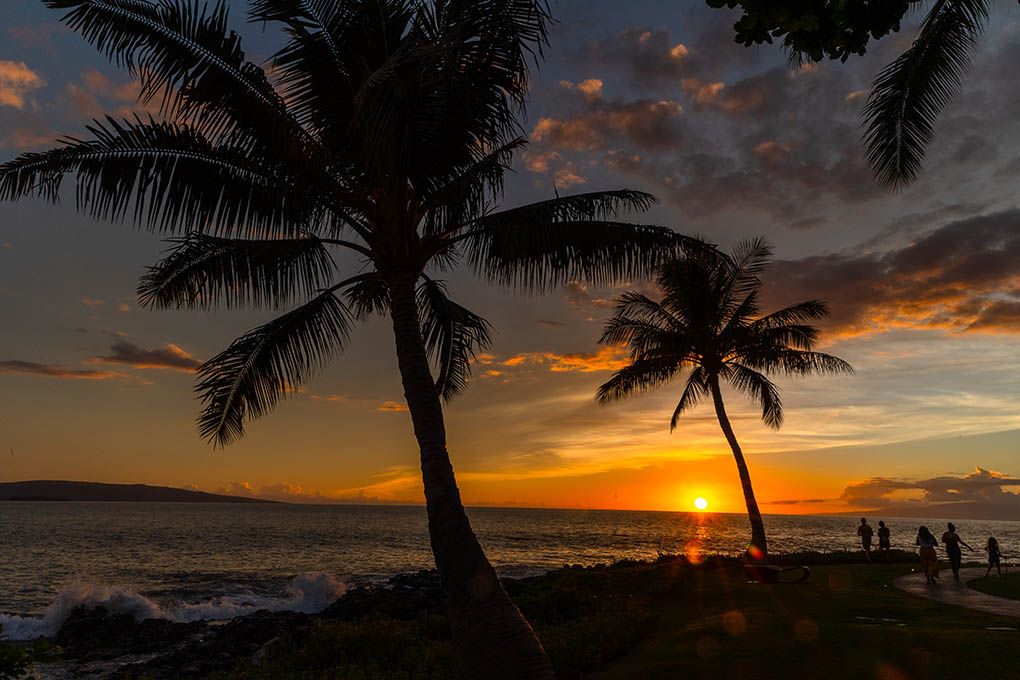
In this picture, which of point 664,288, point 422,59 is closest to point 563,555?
point 664,288

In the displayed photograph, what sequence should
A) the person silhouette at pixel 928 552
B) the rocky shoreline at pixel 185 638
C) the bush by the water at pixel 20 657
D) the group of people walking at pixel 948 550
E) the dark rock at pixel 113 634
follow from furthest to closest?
the dark rock at pixel 113 634 < the group of people walking at pixel 948 550 < the person silhouette at pixel 928 552 < the rocky shoreline at pixel 185 638 < the bush by the water at pixel 20 657

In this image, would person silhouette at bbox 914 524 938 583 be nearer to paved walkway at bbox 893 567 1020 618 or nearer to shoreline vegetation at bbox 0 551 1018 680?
paved walkway at bbox 893 567 1020 618

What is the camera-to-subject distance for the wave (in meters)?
23.4

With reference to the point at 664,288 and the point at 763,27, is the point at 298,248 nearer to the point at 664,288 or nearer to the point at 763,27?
the point at 763,27

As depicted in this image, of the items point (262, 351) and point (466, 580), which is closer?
point (466, 580)

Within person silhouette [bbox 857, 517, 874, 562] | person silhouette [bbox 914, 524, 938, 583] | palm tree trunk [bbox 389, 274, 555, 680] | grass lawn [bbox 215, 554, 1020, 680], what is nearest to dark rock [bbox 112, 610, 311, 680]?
grass lawn [bbox 215, 554, 1020, 680]

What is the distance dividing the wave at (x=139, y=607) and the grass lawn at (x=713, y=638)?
13319mm

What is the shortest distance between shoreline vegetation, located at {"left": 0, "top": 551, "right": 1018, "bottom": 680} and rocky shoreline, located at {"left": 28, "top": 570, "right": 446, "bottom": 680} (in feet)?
0.22

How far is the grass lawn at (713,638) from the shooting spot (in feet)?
28.3

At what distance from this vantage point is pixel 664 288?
2684cm

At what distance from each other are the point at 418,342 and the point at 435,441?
5.12 ft

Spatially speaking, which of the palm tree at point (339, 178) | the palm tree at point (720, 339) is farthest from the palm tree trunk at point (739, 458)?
the palm tree at point (339, 178)

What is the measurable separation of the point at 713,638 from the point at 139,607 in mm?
23394

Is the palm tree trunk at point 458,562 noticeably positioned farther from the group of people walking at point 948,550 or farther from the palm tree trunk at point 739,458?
the palm tree trunk at point 739,458
